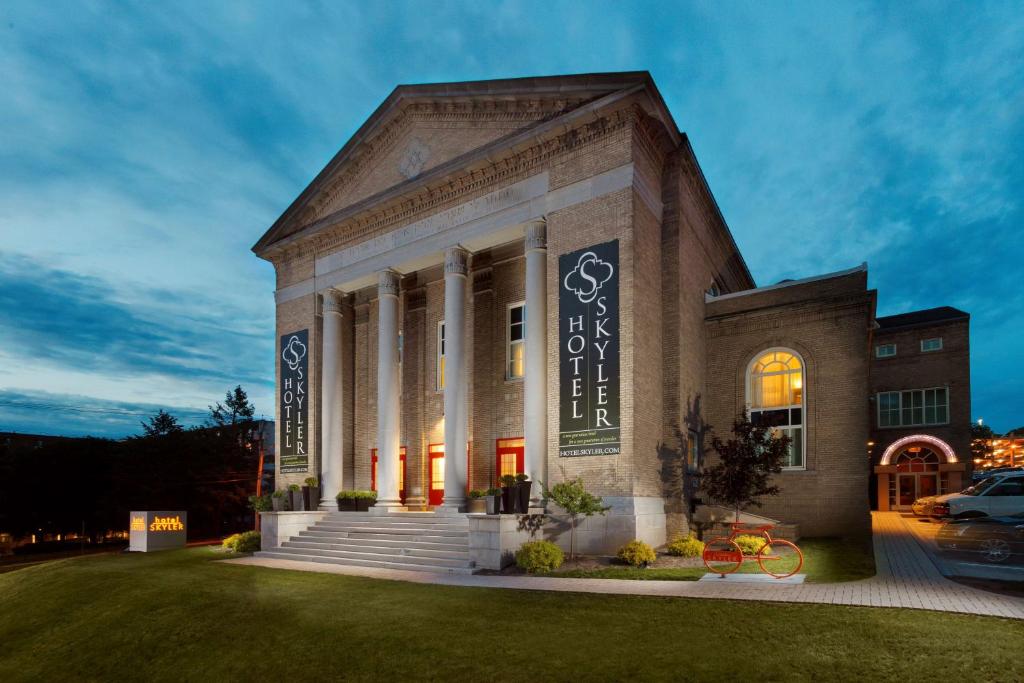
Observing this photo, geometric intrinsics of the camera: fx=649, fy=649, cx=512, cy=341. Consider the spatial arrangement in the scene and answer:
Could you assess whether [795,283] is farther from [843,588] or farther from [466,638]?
[466,638]

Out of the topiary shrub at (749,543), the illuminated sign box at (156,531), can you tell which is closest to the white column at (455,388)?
the topiary shrub at (749,543)

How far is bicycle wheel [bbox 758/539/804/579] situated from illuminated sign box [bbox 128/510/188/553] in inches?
837

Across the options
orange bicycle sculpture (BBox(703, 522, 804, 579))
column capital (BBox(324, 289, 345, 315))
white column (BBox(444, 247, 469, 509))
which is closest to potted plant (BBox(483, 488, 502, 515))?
white column (BBox(444, 247, 469, 509))

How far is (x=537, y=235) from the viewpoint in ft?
63.9

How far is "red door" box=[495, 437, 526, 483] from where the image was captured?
72.8ft

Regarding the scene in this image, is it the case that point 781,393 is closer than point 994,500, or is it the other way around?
point 994,500

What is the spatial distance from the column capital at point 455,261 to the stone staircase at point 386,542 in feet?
25.6

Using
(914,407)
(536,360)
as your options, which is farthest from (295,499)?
(914,407)

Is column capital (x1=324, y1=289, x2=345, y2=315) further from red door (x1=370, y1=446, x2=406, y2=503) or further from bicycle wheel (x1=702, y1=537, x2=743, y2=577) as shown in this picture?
bicycle wheel (x1=702, y1=537, x2=743, y2=577)

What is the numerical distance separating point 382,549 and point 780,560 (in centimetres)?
1042

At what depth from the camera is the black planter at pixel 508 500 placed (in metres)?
16.6

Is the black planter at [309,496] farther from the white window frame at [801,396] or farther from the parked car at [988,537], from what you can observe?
the parked car at [988,537]

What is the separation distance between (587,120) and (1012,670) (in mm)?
15386

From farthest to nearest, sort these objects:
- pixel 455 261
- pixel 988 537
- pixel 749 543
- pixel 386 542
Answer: pixel 455 261
pixel 386 542
pixel 749 543
pixel 988 537
